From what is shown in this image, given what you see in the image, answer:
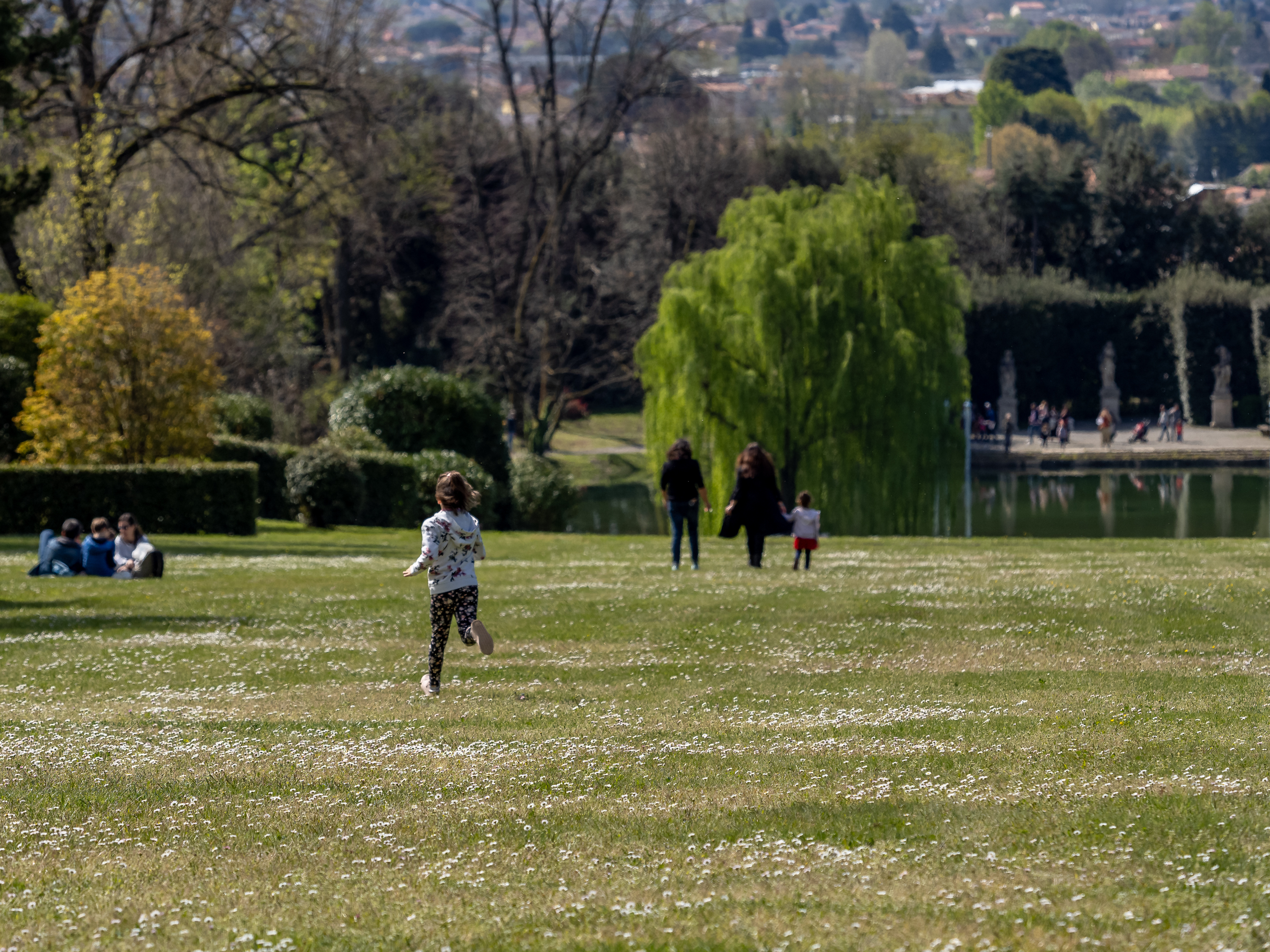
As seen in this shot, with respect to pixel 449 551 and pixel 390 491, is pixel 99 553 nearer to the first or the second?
pixel 449 551

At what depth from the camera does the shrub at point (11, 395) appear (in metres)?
33.5

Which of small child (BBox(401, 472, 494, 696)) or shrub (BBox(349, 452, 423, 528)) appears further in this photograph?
shrub (BBox(349, 452, 423, 528))

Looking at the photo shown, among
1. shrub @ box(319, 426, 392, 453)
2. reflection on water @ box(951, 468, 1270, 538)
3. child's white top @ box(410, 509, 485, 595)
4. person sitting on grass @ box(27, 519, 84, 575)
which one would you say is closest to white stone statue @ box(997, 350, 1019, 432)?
reflection on water @ box(951, 468, 1270, 538)

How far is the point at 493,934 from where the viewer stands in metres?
5.85

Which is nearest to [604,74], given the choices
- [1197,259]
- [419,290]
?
[419,290]

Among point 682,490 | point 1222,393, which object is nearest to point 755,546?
point 682,490

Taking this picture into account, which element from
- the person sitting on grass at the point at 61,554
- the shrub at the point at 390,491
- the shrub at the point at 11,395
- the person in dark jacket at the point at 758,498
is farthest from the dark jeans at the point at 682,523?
the shrub at the point at 11,395

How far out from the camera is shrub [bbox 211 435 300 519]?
35.8m

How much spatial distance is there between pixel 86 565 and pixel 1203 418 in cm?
8036

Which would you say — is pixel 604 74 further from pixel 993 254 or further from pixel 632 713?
pixel 632 713

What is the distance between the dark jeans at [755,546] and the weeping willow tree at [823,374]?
1537 centimetres

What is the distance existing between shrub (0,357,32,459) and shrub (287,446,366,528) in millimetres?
6128

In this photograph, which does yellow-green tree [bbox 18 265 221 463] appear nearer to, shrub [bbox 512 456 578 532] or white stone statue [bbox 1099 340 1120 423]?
shrub [bbox 512 456 578 532]

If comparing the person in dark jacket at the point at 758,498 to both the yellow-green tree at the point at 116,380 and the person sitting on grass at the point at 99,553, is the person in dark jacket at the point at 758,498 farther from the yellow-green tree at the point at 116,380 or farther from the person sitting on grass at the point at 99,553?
the yellow-green tree at the point at 116,380
